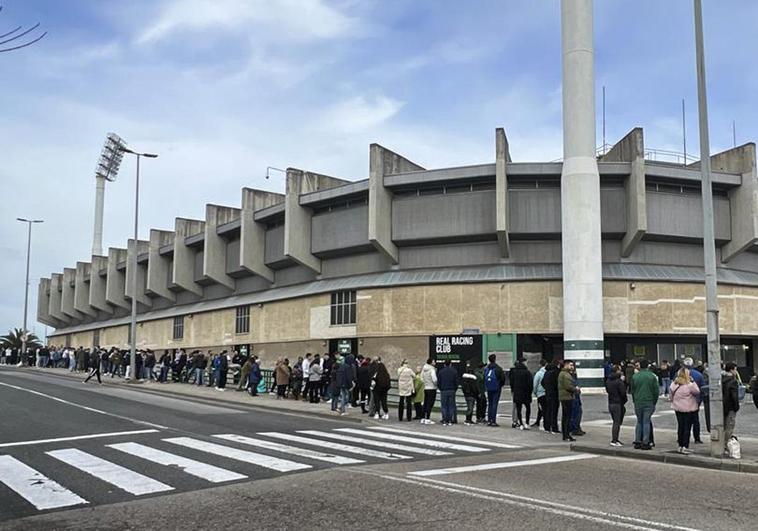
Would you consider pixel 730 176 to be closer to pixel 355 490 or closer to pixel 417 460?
pixel 417 460

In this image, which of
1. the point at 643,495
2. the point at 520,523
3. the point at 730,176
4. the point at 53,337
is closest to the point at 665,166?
the point at 730,176

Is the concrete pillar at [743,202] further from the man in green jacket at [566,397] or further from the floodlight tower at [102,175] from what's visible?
the floodlight tower at [102,175]

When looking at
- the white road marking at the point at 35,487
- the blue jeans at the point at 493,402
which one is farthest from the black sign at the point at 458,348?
the white road marking at the point at 35,487

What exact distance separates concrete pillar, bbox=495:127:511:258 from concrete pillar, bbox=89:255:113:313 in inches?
1956

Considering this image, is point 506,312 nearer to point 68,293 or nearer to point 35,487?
point 35,487

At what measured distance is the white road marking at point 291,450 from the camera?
1141cm

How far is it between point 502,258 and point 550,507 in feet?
94.6

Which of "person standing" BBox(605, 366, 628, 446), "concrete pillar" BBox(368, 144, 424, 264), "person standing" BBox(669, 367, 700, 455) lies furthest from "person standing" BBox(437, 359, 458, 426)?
"concrete pillar" BBox(368, 144, 424, 264)

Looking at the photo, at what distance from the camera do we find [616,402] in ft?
47.0

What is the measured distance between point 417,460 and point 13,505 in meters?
6.15

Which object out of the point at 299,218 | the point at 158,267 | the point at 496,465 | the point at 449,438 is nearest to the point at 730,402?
the point at 496,465

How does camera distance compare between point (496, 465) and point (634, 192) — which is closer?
point (496, 465)

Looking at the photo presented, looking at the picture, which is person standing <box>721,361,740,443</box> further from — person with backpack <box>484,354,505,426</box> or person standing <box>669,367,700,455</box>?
person with backpack <box>484,354,505,426</box>

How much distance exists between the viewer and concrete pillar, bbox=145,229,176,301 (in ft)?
189
